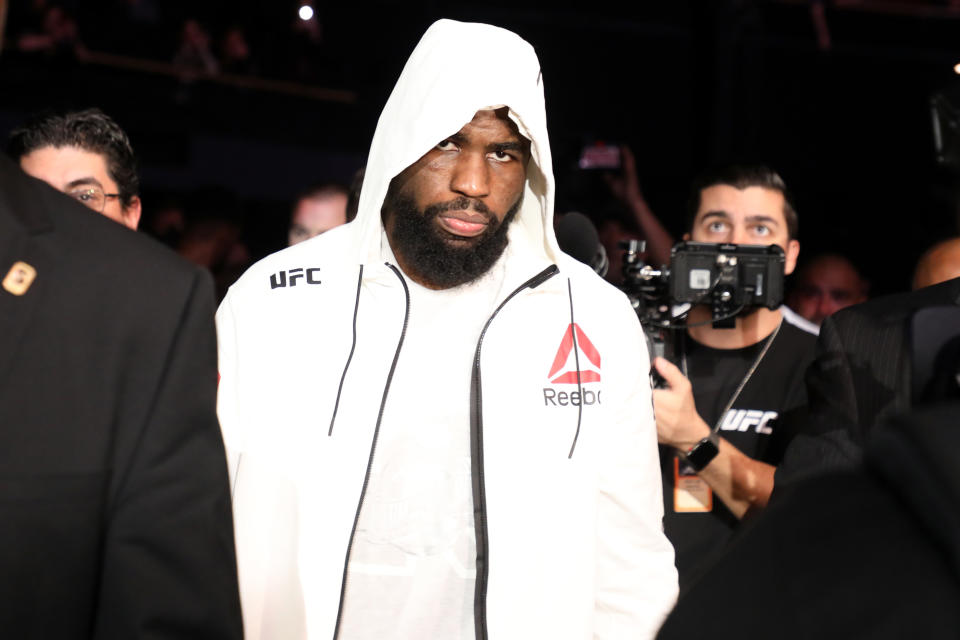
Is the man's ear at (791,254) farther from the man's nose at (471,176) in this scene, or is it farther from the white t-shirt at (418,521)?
the white t-shirt at (418,521)

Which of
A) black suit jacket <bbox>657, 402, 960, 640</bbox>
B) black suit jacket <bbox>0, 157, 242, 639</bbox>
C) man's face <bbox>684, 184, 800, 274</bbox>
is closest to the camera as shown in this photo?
black suit jacket <bbox>657, 402, 960, 640</bbox>

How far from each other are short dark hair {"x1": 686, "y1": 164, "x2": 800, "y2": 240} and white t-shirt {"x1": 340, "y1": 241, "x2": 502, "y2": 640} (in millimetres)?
1206

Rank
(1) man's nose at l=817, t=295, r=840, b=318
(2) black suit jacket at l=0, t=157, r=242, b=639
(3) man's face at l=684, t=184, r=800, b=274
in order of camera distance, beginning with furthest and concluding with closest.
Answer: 1. (1) man's nose at l=817, t=295, r=840, b=318
2. (3) man's face at l=684, t=184, r=800, b=274
3. (2) black suit jacket at l=0, t=157, r=242, b=639

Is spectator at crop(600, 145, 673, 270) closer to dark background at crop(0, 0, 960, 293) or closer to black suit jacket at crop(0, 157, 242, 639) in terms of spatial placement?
black suit jacket at crop(0, 157, 242, 639)

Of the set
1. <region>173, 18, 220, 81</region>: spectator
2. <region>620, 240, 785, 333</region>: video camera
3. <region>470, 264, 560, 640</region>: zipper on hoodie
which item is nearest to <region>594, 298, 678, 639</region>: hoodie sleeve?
<region>470, 264, 560, 640</region>: zipper on hoodie

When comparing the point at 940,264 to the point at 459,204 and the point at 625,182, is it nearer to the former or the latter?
the point at 459,204

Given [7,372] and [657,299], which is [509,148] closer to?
[657,299]

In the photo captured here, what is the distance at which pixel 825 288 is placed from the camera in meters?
3.95

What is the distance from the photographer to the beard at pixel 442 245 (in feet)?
6.74

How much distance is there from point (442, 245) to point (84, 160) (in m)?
0.92

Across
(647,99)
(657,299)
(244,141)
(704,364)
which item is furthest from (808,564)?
(647,99)

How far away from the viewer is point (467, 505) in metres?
1.89

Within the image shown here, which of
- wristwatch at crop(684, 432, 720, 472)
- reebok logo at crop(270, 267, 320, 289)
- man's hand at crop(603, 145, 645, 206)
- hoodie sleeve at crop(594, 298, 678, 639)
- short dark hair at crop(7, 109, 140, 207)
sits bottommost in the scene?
hoodie sleeve at crop(594, 298, 678, 639)

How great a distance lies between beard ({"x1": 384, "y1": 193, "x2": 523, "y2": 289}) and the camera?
80.9 inches
